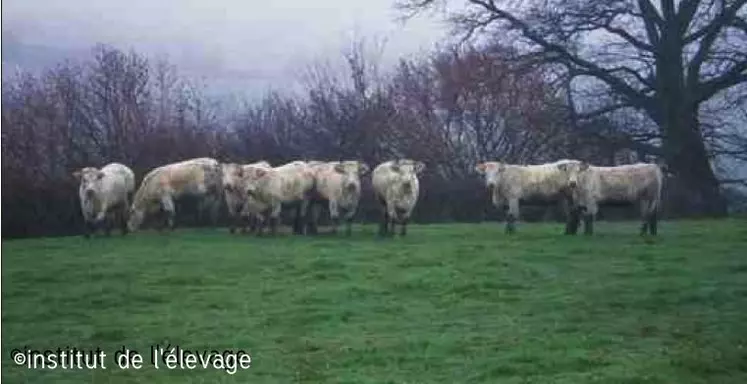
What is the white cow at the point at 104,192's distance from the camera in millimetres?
4168

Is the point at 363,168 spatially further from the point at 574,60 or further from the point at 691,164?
the point at 691,164

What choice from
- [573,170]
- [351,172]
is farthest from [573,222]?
[351,172]

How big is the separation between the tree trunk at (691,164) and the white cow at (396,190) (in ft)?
2.75

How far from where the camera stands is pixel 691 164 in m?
4.36

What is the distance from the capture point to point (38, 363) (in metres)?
3.78

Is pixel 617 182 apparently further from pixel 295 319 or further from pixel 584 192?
pixel 295 319

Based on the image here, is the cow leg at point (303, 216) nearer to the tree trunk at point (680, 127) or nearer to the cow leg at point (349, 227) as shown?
the cow leg at point (349, 227)

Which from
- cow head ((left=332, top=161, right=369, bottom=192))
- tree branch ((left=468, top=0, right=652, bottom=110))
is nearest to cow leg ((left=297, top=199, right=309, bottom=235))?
cow head ((left=332, top=161, right=369, bottom=192))

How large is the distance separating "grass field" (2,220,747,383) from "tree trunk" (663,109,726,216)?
0.09 metres

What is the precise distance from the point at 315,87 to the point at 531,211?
3.66 ft

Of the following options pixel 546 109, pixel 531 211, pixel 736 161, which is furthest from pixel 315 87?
pixel 736 161

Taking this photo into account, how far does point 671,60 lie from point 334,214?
1.39m

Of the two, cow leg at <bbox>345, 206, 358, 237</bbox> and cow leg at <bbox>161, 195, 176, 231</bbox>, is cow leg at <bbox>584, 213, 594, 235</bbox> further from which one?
cow leg at <bbox>161, 195, 176, 231</bbox>

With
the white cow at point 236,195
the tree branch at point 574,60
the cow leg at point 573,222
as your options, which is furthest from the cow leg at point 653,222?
the white cow at point 236,195
